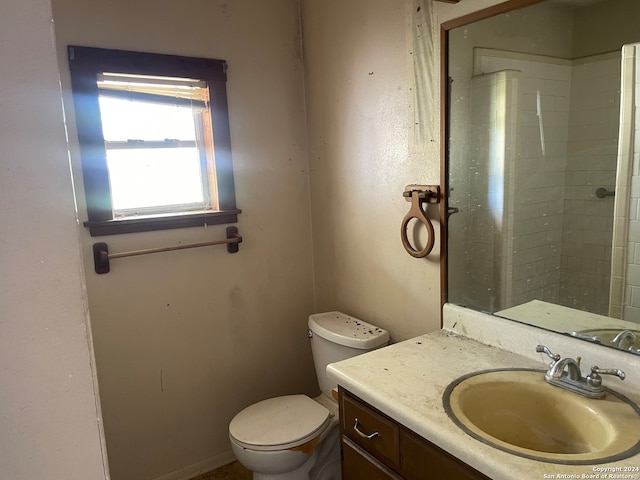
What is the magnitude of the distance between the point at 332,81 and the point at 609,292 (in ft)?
4.69

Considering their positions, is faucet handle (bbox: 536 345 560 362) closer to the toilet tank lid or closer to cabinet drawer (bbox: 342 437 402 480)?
cabinet drawer (bbox: 342 437 402 480)

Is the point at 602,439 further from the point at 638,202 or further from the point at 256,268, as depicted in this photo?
the point at 256,268

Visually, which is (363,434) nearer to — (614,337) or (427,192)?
(614,337)

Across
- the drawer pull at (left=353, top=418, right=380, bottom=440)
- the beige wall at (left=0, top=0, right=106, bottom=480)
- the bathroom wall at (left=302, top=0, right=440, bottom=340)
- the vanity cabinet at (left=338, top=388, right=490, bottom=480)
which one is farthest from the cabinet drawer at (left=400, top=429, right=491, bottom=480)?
the beige wall at (left=0, top=0, right=106, bottom=480)

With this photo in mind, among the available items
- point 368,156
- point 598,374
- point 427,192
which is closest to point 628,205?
point 598,374

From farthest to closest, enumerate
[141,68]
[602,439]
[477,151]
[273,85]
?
[273,85] → [141,68] → [477,151] → [602,439]

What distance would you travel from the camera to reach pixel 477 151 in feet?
5.19

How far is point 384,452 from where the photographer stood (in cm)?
126

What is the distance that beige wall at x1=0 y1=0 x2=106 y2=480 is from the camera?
0.60m

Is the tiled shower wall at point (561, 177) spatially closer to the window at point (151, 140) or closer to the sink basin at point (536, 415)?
the sink basin at point (536, 415)

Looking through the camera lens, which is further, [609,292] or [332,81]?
[332,81]

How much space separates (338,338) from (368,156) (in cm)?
79

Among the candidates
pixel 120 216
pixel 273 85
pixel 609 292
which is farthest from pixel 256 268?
pixel 609 292

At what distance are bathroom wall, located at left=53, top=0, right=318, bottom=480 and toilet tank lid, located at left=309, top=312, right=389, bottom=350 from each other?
1.09 ft
